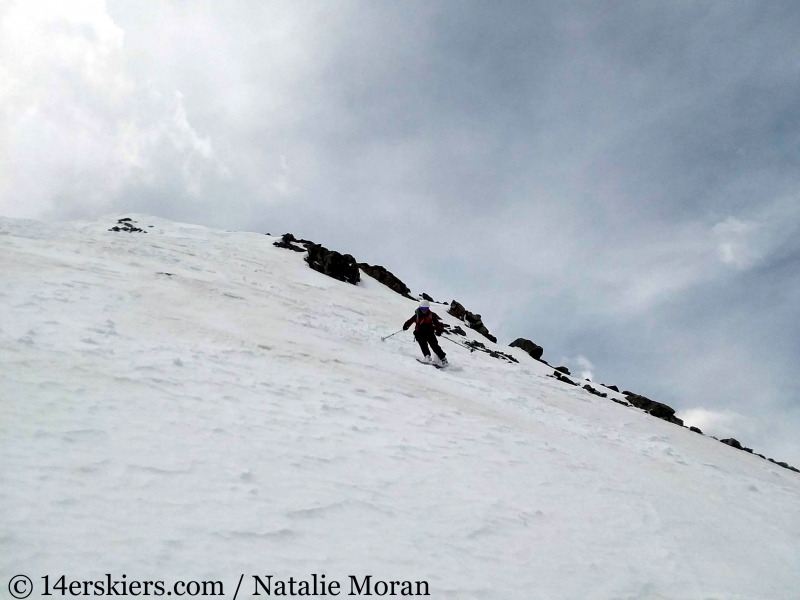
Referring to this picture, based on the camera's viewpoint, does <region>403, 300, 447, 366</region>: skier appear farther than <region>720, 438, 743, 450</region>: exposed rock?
No

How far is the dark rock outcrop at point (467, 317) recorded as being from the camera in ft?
117

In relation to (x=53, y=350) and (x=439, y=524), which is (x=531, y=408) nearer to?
(x=439, y=524)

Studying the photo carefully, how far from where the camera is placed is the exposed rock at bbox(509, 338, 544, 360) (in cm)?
3341

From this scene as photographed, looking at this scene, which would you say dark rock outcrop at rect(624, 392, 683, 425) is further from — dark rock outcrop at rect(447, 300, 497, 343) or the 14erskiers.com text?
the 14erskiers.com text

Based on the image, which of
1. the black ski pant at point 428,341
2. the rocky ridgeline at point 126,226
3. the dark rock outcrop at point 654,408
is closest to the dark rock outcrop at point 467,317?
the dark rock outcrop at point 654,408

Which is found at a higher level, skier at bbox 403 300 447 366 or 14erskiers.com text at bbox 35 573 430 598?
skier at bbox 403 300 447 366

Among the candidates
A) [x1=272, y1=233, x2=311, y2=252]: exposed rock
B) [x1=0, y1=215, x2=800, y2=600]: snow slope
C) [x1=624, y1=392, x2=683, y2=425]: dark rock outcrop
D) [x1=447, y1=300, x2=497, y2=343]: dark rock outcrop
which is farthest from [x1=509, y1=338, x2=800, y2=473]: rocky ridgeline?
[x1=272, y1=233, x2=311, y2=252]: exposed rock

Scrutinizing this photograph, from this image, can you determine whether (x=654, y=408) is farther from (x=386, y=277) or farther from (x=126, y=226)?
(x=126, y=226)

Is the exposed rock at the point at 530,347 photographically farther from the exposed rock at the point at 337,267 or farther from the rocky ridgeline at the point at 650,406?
the exposed rock at the point at 337,267

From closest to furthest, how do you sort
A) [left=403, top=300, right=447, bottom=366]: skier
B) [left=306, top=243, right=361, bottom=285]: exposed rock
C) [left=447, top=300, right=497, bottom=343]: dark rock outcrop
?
[left=403, top=300, right=447, bottom=366]: skier
[left=306, top=243, right=361, bottom=285]: exposed rock
[left=447, top=300, right=497, bottom=343]: dark rock outcrop

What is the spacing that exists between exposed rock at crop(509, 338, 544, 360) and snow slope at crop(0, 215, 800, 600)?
2076cm

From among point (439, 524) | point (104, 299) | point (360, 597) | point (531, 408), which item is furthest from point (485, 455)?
point (104, 299)

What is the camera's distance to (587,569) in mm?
4945

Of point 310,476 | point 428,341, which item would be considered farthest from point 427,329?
point 310,476
